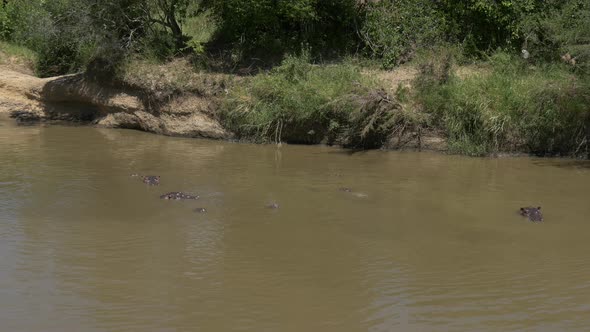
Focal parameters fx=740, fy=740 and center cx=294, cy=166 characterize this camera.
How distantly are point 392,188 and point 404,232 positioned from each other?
2.58 meters

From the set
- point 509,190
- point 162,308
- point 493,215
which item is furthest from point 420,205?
point 162,308

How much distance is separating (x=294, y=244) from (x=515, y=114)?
7.45m

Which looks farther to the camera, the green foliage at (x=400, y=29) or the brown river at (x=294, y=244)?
the green foliage at (x=400, y=29)

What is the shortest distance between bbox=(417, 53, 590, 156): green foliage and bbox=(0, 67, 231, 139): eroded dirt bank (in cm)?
523

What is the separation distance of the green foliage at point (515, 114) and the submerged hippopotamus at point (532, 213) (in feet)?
14.1

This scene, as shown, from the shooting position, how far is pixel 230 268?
8.84 m

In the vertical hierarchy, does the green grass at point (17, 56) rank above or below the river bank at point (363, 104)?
above

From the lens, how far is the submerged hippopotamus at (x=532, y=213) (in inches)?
422

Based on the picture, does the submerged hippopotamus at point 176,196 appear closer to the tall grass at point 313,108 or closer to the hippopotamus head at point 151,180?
the hippopotamus head at point 151,180

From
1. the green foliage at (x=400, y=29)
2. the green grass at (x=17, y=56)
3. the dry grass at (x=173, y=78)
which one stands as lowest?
the dry grass at (x=173, y=78)

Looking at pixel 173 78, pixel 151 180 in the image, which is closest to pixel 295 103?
pixel 173 78

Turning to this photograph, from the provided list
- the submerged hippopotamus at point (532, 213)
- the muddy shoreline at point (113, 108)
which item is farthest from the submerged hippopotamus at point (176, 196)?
the muddy shoreline at point (113, 108)

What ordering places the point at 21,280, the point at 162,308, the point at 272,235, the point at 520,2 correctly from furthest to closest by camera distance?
1. the point at 520,2
2. the point at 272,235
3. the point at 21,280
4. the point at 162,308

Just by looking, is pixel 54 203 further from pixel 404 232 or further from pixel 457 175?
pixel 457 175
